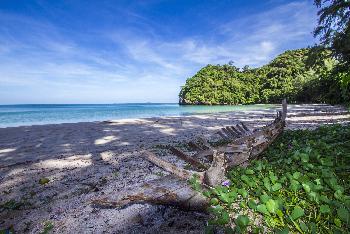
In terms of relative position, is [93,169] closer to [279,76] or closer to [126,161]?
[126,161]

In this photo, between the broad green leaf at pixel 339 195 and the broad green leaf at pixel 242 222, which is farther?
the broad green leaf at pixel 339 195

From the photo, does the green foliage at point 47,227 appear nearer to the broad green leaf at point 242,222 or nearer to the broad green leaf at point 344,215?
the broad green leaf at point 242,222

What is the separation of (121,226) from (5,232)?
1.33 m

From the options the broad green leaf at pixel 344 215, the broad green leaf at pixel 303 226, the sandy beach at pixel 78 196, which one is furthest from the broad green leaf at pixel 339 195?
the sandy beach at pixel 78 196

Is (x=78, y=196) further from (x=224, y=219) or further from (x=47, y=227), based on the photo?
(x=224, y=219)

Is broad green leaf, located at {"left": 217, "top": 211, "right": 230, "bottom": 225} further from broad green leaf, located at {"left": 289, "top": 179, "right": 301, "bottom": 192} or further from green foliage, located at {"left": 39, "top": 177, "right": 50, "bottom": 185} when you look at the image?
green foliage, located at {"left": 39, "top": 177, "right": 50, "bottom": 185}

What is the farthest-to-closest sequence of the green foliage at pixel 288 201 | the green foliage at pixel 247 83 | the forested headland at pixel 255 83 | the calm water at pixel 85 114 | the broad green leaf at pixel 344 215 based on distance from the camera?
1. the green foliage at pixel 247 83
2. the forested headland at pixel 255 83
3. the calm water at pixel 85 114
4. the green foliage at pixel 288 201
5. the broad green leaf at pixel 344 215

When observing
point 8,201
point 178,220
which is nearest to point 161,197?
point 178,220

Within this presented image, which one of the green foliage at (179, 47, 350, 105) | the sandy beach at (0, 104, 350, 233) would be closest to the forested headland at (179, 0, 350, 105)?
the green foliage at (179, 47, 350, 105)

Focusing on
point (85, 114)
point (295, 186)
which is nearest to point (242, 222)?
point (295, 186)

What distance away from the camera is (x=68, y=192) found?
4.23 metres

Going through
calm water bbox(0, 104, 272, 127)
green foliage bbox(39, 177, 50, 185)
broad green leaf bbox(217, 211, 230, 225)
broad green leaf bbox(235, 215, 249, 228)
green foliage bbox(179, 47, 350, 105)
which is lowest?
calm water bbox(0, 104, 272, 127)

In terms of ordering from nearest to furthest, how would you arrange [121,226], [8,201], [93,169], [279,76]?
[121,226]
[8,201]
[93,169]
[279,76]

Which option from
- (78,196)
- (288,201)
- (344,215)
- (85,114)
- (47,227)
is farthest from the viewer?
(85,114)
